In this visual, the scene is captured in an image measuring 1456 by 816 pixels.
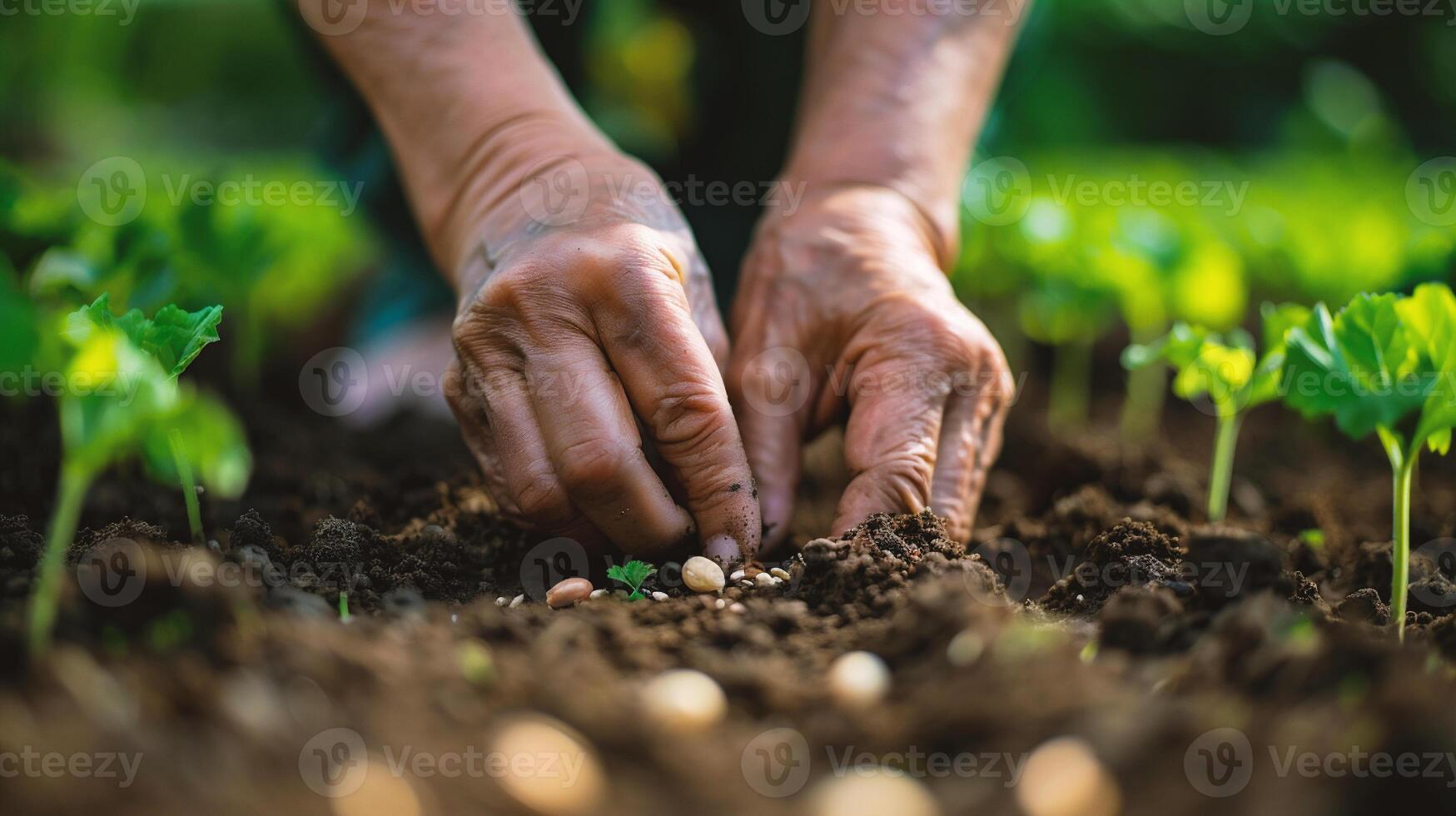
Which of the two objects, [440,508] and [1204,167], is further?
[1204,167]

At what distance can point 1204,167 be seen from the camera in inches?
238

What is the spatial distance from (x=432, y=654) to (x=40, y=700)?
362mm

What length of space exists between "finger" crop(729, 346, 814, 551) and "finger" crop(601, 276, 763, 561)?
137mm

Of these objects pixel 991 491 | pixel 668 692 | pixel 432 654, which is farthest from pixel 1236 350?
pixel 432 654

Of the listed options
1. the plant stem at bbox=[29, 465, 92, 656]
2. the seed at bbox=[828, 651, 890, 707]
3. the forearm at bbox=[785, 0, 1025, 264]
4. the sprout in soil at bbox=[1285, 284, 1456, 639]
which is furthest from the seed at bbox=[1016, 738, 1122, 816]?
the forearm at bbox=[785, 0, 1025, 264]

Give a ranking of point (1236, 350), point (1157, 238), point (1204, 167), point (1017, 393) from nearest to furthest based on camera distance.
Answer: point (1236, 350)
point (1157, 238)
point (1017, 393)
point (1204, 167)

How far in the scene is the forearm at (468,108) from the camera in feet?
5.99

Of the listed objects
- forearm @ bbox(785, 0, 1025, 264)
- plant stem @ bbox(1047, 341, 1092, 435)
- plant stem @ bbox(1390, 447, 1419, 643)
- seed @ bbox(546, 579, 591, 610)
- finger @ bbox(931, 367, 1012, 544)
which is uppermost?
forearm @ bbox(785, 0, 1025, 264)

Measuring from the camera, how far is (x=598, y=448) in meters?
1.50

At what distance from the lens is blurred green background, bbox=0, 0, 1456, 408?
2619 mm

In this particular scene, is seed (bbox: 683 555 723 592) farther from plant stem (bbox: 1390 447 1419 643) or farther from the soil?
plant stem (bbox: 1390 447 1419 643)

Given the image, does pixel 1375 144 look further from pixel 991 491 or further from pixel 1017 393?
pixel 991 491

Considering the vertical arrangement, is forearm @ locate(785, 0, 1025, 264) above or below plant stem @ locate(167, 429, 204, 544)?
above

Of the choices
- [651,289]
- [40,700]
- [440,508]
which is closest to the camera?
[40,700]
